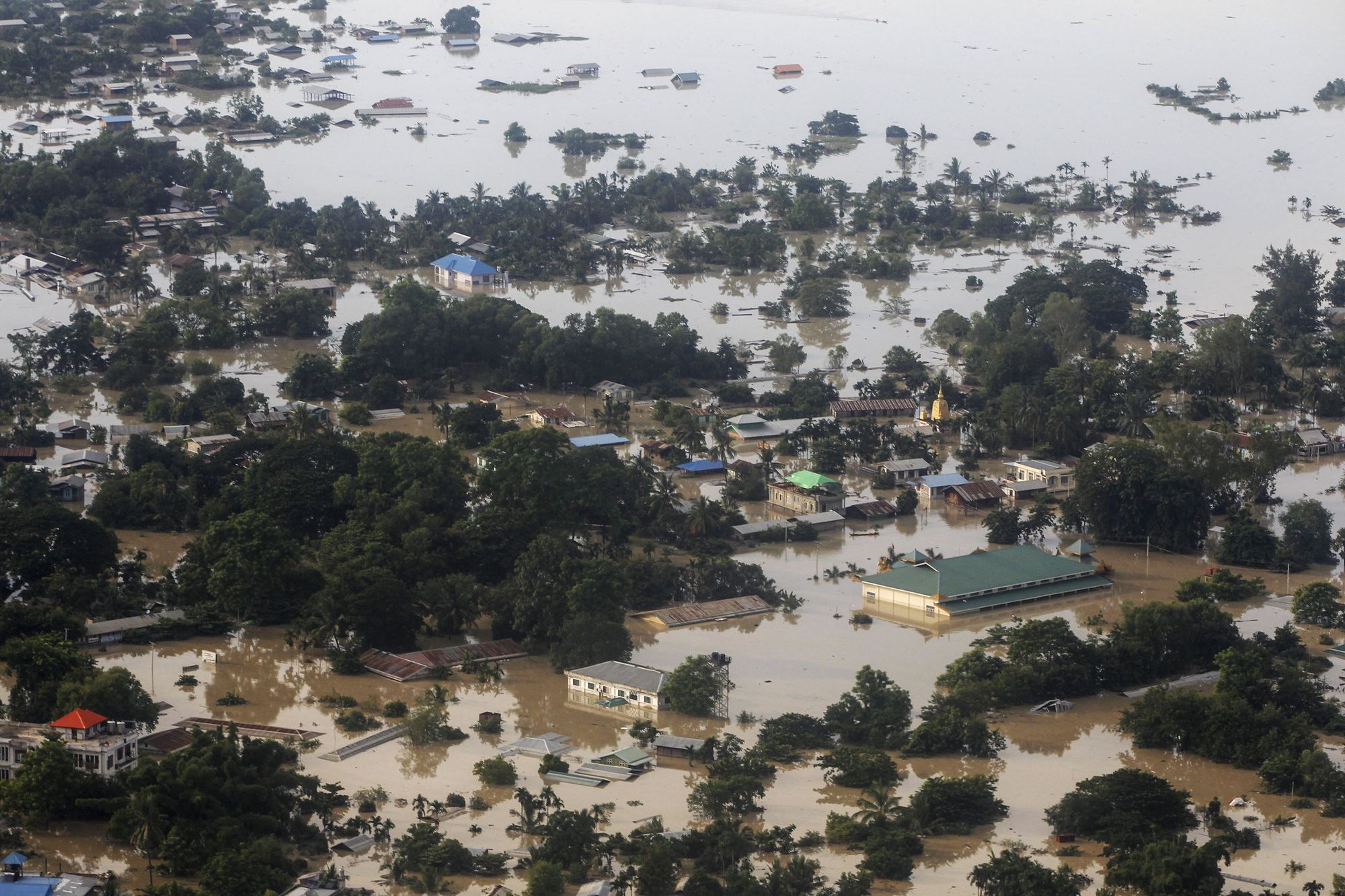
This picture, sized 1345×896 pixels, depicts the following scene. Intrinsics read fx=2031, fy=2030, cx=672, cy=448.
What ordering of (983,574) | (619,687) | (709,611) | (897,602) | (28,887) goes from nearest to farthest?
1. (28,887)
2. (619,687)
3. (709,611)
4. (897,602)
5. (983,574)

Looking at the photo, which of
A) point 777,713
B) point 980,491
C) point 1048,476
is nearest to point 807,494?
point 980,491

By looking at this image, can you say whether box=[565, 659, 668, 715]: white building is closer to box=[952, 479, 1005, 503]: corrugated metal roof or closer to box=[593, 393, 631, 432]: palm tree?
box=[952, 479, 1005, 503]: corrugated metal roof

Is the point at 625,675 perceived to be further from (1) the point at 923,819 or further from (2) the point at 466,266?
(2) the point at 466,266

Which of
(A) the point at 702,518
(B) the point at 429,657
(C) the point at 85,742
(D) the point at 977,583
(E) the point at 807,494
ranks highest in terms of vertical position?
(C) the point at 85,742

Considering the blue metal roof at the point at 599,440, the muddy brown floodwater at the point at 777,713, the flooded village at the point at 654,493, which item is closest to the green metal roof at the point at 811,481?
the flooded village at the point at 654,493

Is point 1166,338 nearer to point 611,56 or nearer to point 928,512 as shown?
point 928,512

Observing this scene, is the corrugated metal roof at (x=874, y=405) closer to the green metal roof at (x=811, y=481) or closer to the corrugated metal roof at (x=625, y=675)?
the green metal roof at (x=811, y=481)

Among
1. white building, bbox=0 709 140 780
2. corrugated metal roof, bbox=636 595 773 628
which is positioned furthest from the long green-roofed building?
white building, bbox=0 709 140 780
